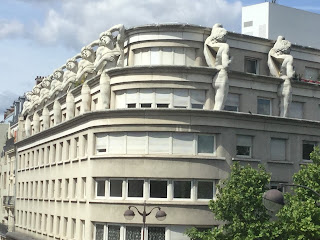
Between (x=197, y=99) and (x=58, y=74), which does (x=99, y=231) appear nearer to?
(x=197, y=99)

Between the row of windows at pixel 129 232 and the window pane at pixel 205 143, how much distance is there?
520 centimetres

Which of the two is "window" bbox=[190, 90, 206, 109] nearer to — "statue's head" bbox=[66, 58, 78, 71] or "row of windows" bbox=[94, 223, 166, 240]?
"row of windows" bbox=[94, 223, 166, 240]

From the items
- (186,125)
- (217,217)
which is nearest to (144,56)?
(186,125)

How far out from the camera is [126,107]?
41750 millimetres

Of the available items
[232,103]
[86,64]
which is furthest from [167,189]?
[86,64]

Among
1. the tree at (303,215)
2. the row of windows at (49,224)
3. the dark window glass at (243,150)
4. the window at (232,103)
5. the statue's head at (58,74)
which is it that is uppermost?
the statue's head at (58,74)

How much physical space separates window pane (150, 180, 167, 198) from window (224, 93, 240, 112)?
6.35 metres

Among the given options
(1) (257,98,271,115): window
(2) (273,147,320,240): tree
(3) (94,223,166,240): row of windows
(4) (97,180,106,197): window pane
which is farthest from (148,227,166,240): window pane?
(1) (257,98,271,115): window

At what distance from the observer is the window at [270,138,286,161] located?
1721 inches

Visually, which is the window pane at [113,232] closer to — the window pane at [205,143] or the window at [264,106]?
the window pane at [205,143]

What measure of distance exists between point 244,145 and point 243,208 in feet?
25.6

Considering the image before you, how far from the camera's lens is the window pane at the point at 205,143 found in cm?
4078

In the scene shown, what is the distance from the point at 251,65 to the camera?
44.7 meters

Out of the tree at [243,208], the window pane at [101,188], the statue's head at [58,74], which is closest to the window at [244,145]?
the tree at [243,208]
